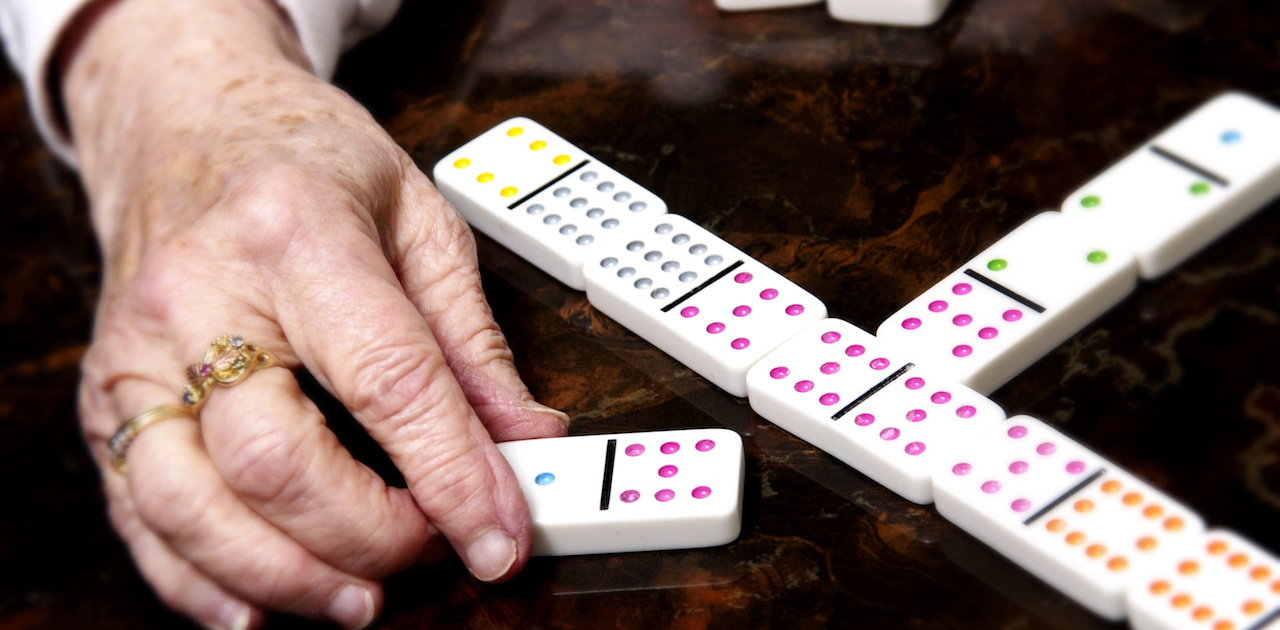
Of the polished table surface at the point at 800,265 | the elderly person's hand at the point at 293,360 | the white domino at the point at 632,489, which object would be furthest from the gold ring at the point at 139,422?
the white domino at the point at 632,489

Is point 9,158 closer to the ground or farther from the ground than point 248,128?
closer to the ground

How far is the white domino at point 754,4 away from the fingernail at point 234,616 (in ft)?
2.56

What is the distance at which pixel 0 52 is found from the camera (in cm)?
192

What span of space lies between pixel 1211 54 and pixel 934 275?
400 millimetres

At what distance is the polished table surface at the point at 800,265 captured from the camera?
753mm

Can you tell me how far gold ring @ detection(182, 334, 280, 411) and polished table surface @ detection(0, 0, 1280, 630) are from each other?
0.10m

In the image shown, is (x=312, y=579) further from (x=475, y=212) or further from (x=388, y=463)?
(x=475, y=212)

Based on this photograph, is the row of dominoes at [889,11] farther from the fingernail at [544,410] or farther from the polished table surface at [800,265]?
the fingernail at [544,410]

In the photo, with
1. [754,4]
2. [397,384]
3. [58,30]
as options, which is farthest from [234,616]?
[754,4]

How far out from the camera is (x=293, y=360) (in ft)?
2.73

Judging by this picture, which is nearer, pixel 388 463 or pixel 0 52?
pixel 388 463

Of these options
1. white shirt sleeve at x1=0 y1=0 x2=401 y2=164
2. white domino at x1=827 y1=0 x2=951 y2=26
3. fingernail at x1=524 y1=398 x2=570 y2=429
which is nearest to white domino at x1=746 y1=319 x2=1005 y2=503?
fingernail at x1=524 y1=398 x2=570 y2=429

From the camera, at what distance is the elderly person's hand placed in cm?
77

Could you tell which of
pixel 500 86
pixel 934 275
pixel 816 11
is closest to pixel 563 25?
pixel 500 86
